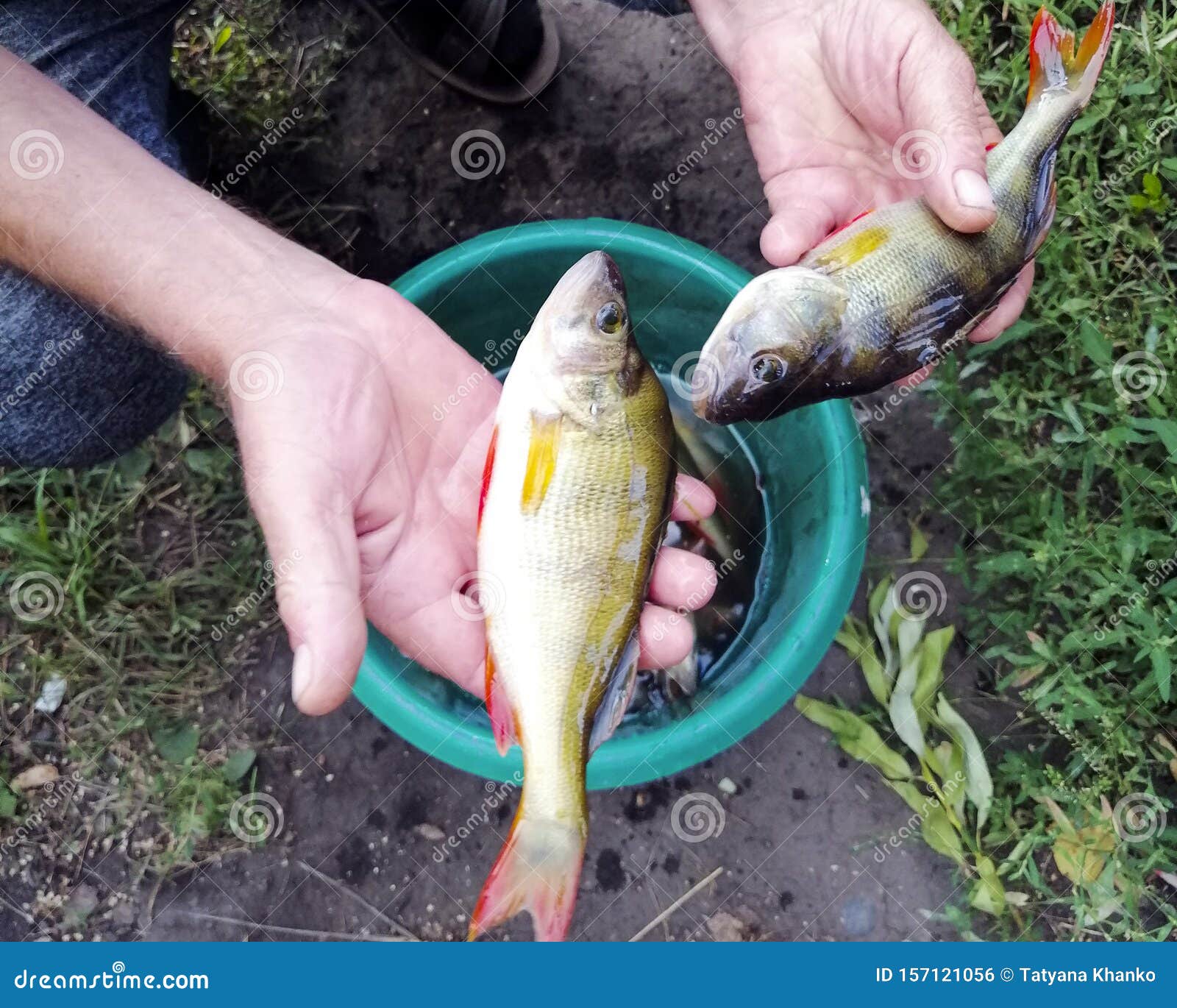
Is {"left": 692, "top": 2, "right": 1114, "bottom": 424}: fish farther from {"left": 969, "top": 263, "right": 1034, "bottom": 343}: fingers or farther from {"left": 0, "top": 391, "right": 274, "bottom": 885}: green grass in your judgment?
{"left": 0, "top": 391, "right": 274, "bottom": 885}: green grass

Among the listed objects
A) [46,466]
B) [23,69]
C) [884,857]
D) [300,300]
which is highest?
[23,69]

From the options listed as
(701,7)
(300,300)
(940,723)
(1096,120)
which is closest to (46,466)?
(300,300)

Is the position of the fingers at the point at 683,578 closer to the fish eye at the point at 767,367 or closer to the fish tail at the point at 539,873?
the fish eye at the point at 767,367

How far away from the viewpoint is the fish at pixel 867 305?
2.19 meters

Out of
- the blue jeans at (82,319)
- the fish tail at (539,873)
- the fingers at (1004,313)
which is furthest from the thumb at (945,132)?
the blue jeans at (82,319)

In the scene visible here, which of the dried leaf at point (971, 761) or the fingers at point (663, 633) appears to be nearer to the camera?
the fingers at point (663, 633)

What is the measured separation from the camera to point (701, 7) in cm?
296

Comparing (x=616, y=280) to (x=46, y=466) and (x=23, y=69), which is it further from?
(x=46, y=466)

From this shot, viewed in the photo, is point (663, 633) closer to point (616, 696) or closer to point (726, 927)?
point (616, 696)

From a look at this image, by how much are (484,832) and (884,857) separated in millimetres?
1305

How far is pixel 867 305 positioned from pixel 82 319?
201cm

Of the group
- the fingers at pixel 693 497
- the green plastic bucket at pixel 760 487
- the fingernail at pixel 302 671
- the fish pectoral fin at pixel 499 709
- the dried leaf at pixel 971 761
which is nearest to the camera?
the fingernail at pixel 302 671

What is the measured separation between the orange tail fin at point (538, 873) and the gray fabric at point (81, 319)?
1.47 m

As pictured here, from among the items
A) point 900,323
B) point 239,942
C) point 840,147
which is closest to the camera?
point 900,323
